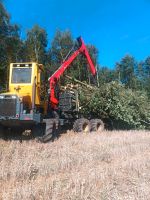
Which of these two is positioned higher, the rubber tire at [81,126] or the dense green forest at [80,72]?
the dense green forest at [80,72]

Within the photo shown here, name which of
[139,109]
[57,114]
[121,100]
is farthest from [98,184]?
[139,109]

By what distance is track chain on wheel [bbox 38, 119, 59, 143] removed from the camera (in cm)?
1421

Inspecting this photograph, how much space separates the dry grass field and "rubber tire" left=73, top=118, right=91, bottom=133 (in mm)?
4667

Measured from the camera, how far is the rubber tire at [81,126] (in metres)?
17.6

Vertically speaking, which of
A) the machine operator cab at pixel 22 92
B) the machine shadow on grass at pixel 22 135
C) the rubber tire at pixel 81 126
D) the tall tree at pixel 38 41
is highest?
the tall tree at pixel 38 41

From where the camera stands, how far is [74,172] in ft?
27.7

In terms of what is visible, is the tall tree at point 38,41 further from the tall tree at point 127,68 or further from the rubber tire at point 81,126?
the rubber tire at point 81,126

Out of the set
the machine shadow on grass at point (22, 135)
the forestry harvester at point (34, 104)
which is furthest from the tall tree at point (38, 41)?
the machine shadow on grass at point (22, 135)

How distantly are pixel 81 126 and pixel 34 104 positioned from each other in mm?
3905

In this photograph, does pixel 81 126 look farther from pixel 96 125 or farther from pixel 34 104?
pixel 34 104

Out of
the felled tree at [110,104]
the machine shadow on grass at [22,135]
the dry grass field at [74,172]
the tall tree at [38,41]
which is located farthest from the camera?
the tall tree at [38,41]

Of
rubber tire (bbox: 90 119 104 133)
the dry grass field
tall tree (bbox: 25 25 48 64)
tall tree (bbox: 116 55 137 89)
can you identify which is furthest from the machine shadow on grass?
tall tree (bbox: 116 55 137 89)

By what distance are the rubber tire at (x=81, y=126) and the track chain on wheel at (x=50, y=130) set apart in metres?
1.65

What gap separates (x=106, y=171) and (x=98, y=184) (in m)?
1.22
